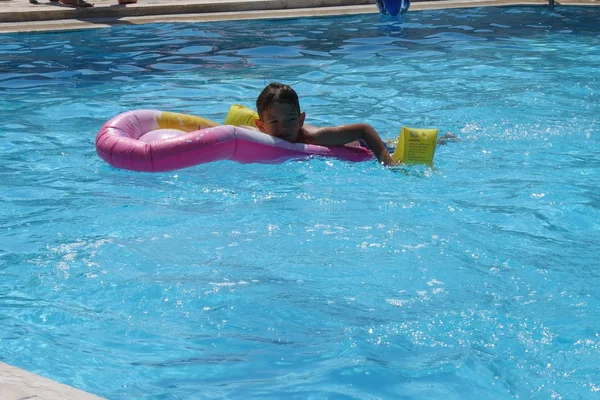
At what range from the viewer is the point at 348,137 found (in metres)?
6.30

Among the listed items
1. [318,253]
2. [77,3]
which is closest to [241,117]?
[318,253]

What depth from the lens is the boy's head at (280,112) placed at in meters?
6.22

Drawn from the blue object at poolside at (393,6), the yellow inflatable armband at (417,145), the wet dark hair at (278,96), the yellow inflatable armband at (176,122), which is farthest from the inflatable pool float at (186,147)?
the blue object at poolside at (393,6)

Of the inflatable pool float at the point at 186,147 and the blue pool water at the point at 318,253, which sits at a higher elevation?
the inflatable pool float at the point at 186,147

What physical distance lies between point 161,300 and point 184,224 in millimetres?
1114

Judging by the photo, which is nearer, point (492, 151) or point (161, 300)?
point (161, 300)

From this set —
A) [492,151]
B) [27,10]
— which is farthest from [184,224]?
[27,10]

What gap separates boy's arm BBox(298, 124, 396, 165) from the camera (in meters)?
6.22

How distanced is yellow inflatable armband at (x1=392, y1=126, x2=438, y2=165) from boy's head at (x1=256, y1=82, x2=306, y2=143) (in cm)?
78

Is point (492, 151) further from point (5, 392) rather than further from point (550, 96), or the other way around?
point (5, 392)

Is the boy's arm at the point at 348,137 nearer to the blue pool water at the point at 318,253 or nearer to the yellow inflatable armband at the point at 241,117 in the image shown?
the blue pool water at the point at 318,253

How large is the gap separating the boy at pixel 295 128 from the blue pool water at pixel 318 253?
0.16 metres

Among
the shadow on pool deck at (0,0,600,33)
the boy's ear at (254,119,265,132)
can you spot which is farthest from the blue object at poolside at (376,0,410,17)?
the boy's ear at (254,119,265,132)

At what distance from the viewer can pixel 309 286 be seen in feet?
13.7
